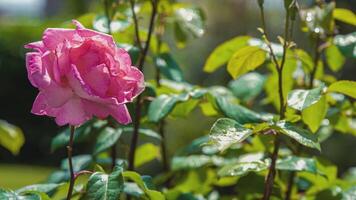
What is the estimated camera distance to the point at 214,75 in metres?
6.22

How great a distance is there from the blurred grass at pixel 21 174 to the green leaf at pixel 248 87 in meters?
5.87

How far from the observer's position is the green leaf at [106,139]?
5.63 feet

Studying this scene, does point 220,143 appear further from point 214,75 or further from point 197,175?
point 214,75

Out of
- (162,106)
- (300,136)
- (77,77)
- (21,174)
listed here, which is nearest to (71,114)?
(77,77)

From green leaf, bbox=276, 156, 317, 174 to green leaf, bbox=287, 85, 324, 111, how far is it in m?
0.17

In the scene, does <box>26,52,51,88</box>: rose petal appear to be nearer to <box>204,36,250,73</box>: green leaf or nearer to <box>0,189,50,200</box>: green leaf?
<box>0,189,50,200</box>: green leaf

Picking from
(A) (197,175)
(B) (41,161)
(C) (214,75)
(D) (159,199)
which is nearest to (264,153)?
(A) (197,175)

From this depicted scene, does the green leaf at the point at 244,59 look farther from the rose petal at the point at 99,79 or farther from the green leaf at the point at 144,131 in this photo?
the rose petal at the point at 99,79

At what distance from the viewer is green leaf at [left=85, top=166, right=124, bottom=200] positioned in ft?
3.89

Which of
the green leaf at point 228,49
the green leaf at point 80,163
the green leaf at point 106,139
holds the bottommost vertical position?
the green leaf at point 80,163

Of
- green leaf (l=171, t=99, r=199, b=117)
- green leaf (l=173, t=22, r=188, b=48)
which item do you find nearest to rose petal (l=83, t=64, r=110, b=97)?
green leaf (l=171, t=99, r=199, b=117)

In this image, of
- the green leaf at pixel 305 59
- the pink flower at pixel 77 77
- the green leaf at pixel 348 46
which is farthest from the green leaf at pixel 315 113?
the pink flower at pixel 77 77

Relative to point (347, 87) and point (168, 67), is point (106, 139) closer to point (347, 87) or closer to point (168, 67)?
point (168, 67)

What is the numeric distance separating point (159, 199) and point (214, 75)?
16.4 feet
